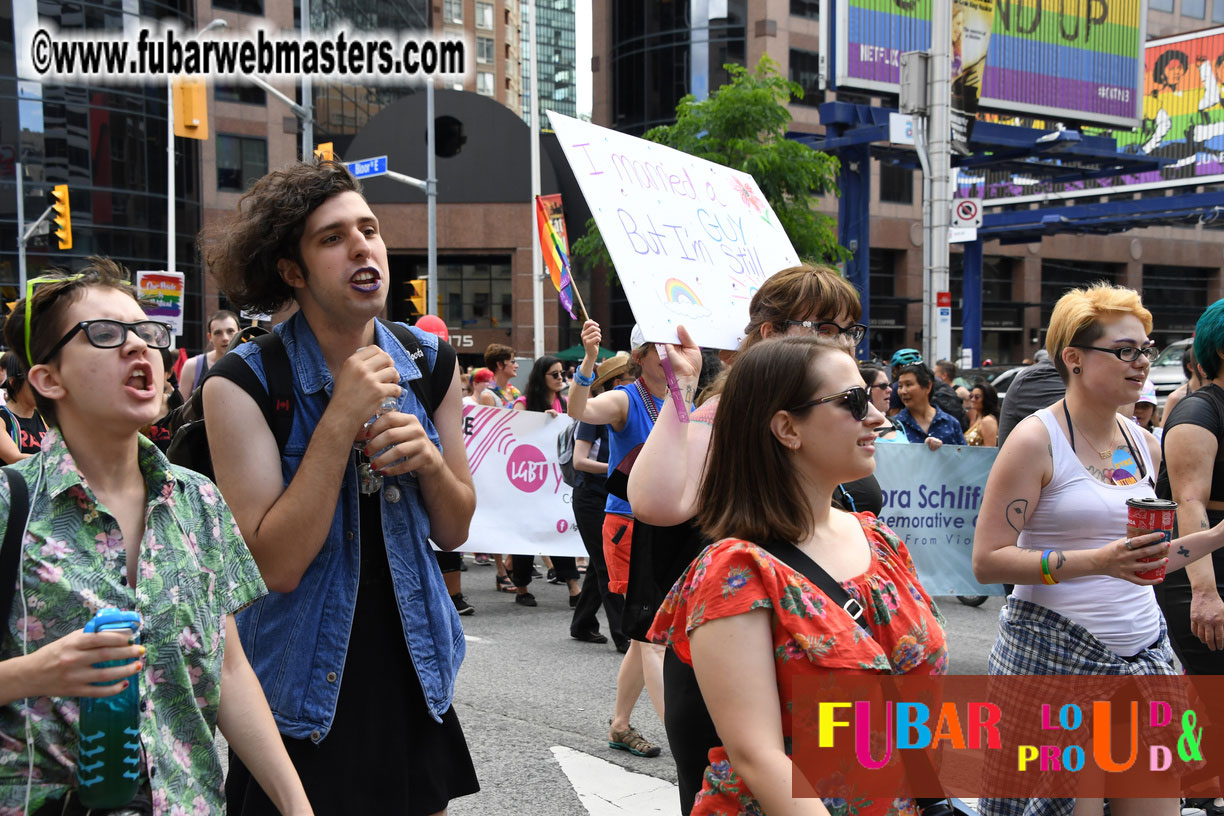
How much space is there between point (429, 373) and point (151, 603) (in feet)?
2.90

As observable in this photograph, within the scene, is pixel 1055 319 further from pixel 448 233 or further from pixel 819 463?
pixel 448 233

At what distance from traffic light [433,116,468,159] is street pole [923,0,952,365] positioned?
2864 cm

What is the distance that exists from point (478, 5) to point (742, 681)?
130 m

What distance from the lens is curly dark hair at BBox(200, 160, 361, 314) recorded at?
2.41 m

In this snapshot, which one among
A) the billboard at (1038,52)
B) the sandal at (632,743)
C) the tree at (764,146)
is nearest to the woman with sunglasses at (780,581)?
the sandal at (632,743)

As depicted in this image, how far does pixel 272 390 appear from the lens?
2.36 meters

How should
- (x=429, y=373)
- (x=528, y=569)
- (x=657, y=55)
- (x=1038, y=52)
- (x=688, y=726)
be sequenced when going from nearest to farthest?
1. (x=688, y=726)
2. (x=429, y=373)
3. (x=528, y=569)
4. (x=1038, y=52)
5. (x=657, y=55)

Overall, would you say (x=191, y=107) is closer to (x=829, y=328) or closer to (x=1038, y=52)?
(x=829, y=328)

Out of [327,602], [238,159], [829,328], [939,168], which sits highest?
[238,159]

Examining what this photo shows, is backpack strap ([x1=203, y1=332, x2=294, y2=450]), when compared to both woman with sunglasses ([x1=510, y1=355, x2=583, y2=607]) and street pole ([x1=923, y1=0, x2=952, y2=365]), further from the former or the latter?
street pole ([x1=923, y1=0, x2=952, y2=365])

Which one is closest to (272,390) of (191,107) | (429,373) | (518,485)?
(429,373)

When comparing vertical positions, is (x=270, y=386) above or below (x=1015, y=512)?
above

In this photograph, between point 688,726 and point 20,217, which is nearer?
point 688,726

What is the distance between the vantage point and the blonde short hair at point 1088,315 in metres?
3.47
